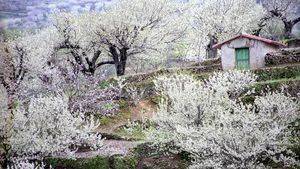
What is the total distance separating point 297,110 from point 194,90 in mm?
4464

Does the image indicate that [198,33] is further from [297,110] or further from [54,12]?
[297,110]

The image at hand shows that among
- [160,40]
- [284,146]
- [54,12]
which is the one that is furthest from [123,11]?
[284,146]

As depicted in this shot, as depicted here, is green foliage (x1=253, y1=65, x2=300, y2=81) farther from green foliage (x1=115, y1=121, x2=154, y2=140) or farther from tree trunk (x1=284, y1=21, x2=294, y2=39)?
tree trunk (x1=284, y1=21, x2=294, y2=39)

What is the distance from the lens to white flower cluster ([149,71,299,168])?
691 inches

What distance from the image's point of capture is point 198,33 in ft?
170

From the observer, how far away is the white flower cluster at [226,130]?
17.6m

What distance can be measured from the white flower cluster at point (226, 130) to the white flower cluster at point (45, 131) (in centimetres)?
342

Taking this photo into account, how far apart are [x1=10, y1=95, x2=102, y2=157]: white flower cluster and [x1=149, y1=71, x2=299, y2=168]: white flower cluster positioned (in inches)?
135

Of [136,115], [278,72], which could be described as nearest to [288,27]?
[278,72]

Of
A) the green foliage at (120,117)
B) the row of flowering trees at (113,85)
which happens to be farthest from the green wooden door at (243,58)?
the green foliage at (120,117)

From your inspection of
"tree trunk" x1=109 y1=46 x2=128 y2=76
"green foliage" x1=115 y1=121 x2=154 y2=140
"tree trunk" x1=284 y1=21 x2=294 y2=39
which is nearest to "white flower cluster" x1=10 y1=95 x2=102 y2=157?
"green foliage" x1=115 y1=121 x2=154 y2=140

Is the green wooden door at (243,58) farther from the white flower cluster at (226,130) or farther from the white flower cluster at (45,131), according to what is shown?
the white flower cluster at (45,131)

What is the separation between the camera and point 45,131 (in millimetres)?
21203

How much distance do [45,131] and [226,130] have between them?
26.0ft
